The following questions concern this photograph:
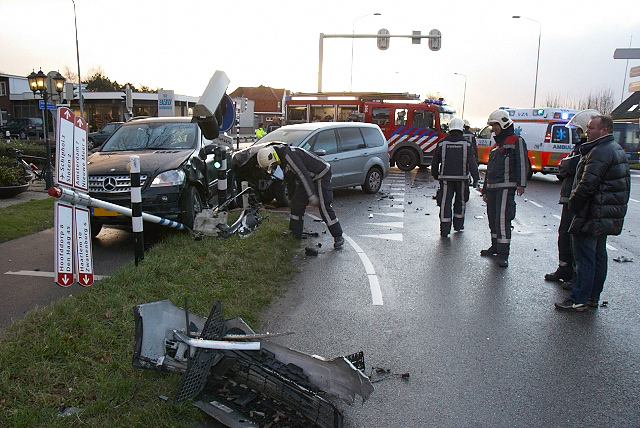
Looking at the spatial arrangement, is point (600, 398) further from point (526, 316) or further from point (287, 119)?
point (287, 119)

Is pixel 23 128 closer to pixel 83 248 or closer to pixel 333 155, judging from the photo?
pixel 333 155

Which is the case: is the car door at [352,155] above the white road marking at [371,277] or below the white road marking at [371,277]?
above

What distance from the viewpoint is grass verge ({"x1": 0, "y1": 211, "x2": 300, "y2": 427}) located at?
3027mm

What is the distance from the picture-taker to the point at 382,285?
A: 6.18m

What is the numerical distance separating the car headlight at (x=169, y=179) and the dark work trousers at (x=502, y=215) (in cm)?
460

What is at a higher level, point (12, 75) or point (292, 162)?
point (12, 75)

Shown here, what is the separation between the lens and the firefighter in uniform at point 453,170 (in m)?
8.88

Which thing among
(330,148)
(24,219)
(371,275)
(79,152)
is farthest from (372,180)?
(79,152)

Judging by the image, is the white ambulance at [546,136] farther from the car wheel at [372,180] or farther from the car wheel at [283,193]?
the car wheel at [283,193]

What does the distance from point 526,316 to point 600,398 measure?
164cm

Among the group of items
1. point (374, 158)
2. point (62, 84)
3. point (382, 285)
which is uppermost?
point (62, 84)

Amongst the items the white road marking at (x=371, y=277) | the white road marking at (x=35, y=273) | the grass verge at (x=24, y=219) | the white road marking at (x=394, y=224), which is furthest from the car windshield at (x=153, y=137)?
the white road marking at (x=394, y=224)

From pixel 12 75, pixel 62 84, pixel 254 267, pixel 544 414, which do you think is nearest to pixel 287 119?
pixel 62 84

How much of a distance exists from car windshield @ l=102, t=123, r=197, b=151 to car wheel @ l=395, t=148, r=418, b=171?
1336 centimetres
